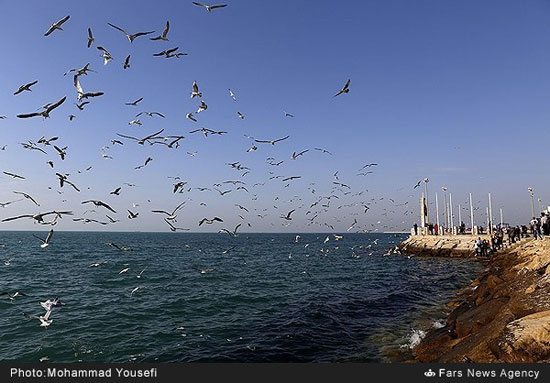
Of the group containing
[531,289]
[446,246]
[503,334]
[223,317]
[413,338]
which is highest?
[531,289]

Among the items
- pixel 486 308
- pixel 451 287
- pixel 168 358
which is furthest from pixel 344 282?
pixel 168 358

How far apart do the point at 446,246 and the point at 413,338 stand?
43.6 metres

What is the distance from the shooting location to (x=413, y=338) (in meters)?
14.6

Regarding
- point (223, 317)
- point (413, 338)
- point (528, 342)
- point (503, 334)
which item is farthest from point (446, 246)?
point (528, 342)

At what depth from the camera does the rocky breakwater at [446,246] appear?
162ft

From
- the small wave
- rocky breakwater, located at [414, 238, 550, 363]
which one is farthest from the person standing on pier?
the small wave

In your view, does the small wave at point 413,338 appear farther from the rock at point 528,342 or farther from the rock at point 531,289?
the rock at point 528,342

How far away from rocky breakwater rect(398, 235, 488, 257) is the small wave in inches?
1529

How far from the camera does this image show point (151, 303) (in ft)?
72.9

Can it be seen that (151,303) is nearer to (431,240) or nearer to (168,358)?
(168,358)

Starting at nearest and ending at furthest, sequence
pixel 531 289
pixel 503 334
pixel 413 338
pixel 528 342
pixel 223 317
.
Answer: pixel 528 342
pixel 503 334
pixel 531 289
pixel 413 338
pixel 223 317

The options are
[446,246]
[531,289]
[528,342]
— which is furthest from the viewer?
[446,246]

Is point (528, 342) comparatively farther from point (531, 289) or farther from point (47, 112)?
point (47, 112)

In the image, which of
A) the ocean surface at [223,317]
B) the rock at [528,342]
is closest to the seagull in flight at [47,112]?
the ocean surface at [223,317]
